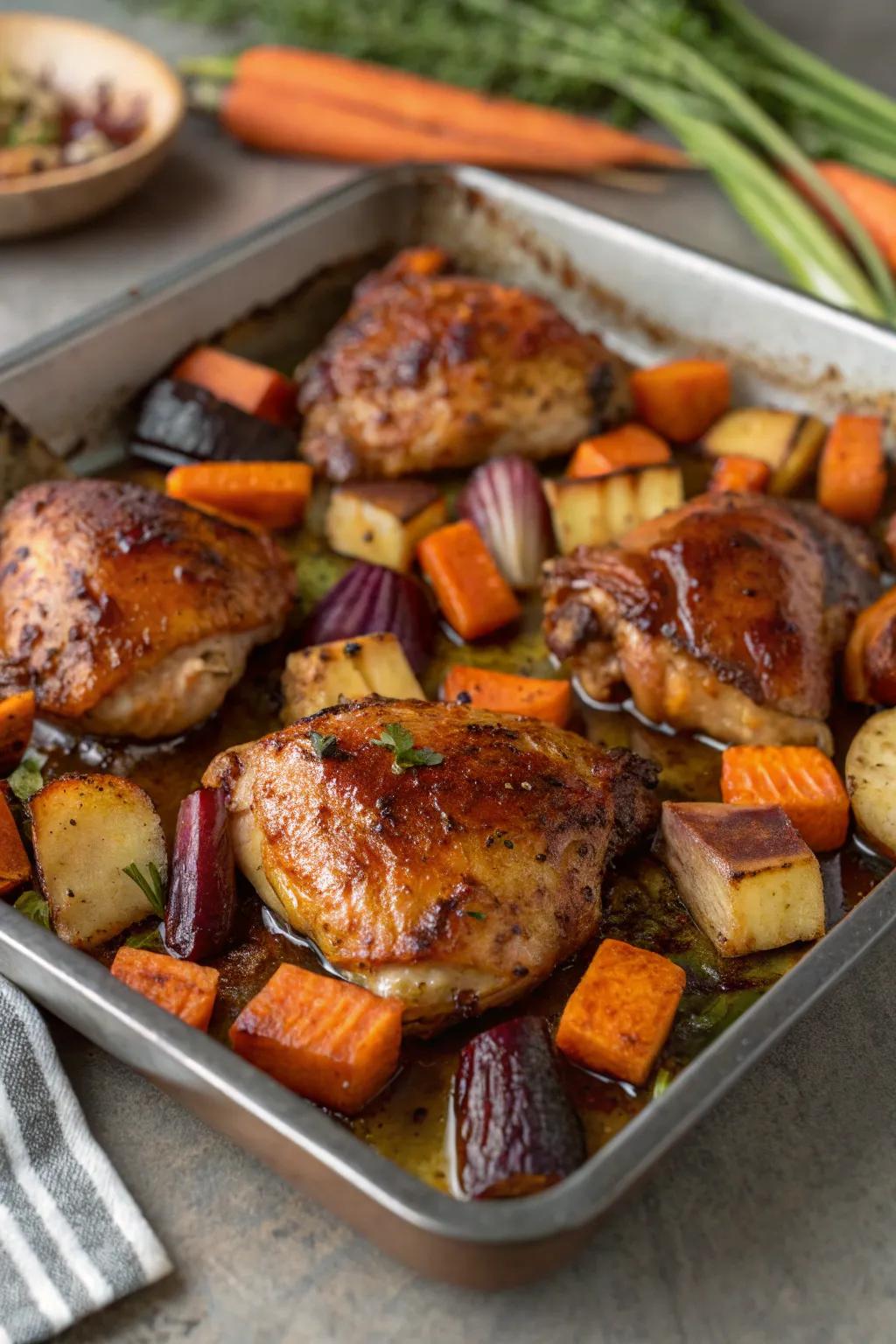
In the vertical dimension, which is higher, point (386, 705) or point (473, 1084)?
point (386, 705)

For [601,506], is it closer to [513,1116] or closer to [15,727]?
[15,727]

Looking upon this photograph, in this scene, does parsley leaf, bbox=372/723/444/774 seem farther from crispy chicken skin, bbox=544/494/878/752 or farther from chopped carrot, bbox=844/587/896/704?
chopped carrot, bbox=844/587/896/704

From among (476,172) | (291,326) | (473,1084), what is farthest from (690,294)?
(473,1084)

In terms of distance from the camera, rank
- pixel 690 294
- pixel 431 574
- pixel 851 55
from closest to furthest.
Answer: pixel 431 574 < pixel 690 294 < pixel 851 55

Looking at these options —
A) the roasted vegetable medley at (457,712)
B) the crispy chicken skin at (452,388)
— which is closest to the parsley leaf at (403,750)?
the roasted vegetable medley at (457,712)

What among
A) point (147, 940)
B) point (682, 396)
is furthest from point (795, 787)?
point (682, 396)

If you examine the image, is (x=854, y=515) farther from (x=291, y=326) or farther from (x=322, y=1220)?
(x=322, y=1220)

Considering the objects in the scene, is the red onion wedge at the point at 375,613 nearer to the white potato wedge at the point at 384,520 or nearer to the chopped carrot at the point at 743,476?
the white potato wedge at the point at 384,520
